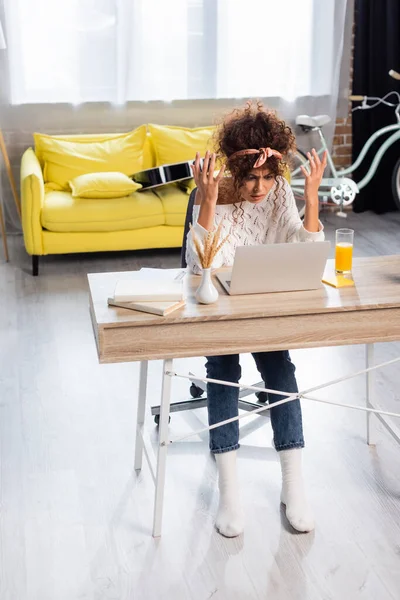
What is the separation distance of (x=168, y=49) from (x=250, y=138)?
321cm

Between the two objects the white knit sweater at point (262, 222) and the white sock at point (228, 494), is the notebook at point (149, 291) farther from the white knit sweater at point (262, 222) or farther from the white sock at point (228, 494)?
the white sock at point (228, 494)

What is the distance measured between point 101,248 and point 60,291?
1.61ft

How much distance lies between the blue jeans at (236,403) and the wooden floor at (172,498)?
0.22 metres

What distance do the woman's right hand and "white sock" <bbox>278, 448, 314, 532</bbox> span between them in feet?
2.41

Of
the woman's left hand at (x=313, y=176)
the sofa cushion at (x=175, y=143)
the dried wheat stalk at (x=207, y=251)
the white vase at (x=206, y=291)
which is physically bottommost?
the sofa cushion at (x=175, y=143)

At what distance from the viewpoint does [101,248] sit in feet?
15.5

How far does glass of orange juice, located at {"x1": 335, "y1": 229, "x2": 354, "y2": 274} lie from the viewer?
7.66ft

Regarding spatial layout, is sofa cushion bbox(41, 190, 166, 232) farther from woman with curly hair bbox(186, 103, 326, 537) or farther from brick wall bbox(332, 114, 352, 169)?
woman with curly hair bbox(186, 103, 326, 537)

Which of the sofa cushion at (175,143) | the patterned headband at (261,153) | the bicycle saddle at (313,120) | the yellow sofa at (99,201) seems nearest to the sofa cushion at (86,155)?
the yellow sofa at (99,201)

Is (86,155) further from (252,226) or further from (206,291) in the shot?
(206,291)

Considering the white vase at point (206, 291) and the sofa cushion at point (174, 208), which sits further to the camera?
the sofa cushion at point (174, 208)

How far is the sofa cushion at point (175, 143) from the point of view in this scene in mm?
5113

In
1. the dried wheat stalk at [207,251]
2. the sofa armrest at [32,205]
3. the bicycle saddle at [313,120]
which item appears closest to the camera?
the dried wheat stalk at [207,251]

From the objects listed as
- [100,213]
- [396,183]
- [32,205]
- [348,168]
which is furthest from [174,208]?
[396,183]
